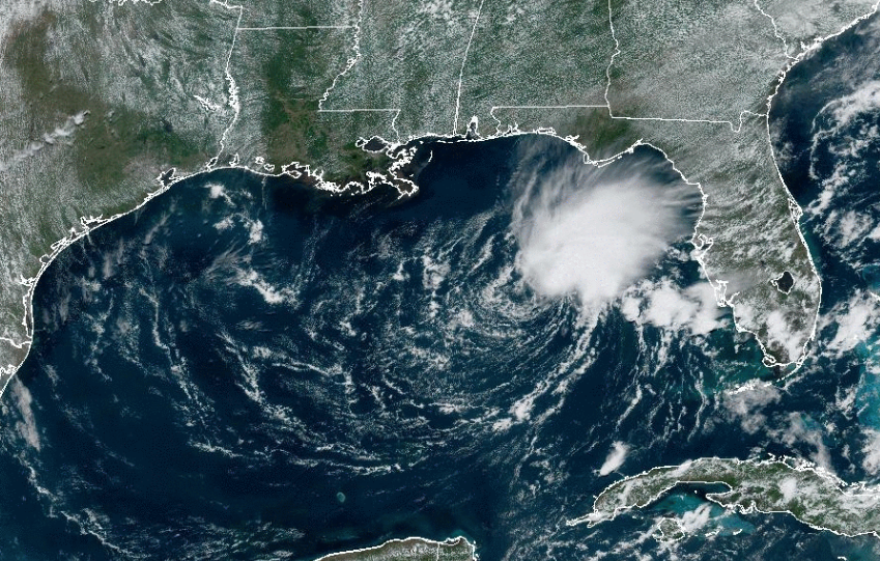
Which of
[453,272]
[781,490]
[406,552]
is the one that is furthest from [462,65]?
[781,490]

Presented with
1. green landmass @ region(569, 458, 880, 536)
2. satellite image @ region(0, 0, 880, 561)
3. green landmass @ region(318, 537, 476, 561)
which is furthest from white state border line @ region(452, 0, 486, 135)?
green landmass @ region(318, 537, 476, 561)

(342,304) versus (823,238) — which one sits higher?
(823,238)

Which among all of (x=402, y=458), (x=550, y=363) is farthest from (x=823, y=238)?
(x=402, y=458)

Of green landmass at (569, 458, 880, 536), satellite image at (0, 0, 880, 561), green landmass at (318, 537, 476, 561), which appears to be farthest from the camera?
green landmass at (318, 537, 476, 561)

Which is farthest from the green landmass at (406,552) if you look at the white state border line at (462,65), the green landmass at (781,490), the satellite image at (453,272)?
the white state border line at (462,65)

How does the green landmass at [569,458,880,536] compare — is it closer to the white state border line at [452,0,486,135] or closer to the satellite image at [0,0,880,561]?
the satellite image at [0,0,880,561]

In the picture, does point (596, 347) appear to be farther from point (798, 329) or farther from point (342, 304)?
point (342, 304)

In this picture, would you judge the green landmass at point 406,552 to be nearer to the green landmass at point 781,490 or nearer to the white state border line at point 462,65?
the green landmass at point 781,490

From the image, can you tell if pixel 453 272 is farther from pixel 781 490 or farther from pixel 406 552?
pixel 781 490

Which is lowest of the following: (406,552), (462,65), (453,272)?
(406,552)
